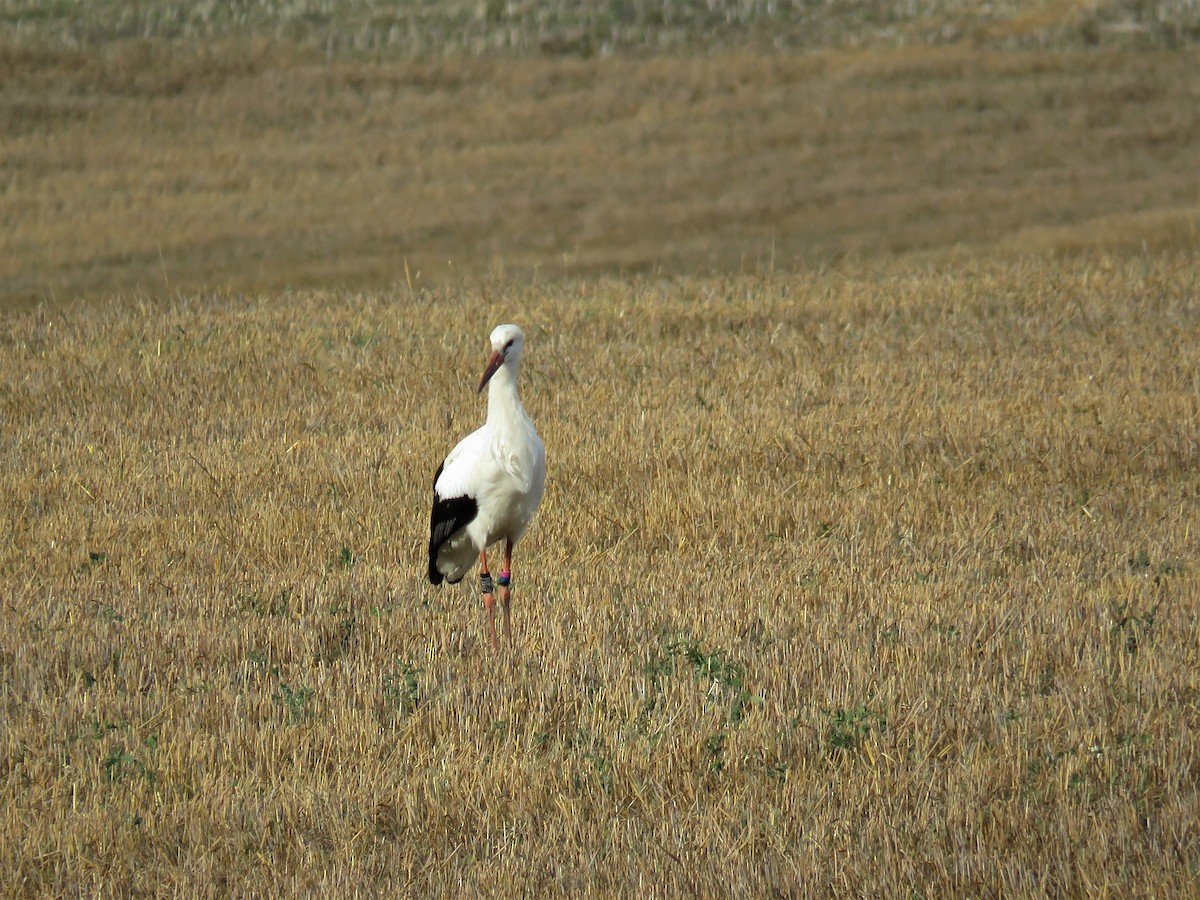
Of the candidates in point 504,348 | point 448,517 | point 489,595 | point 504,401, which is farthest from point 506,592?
point 504,348

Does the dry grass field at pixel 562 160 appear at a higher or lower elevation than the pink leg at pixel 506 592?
higher

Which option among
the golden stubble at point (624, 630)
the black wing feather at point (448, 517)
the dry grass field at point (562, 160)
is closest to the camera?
the golden stubble at point (624, 630)

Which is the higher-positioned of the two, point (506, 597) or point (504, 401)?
point (504, 401)

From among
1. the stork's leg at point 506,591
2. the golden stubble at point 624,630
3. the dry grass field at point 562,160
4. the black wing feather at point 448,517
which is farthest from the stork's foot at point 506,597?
the dry grass field at point 562,160

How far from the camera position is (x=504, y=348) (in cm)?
695

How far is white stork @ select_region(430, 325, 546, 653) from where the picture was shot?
22.6 feet

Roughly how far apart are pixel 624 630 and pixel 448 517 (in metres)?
1.29

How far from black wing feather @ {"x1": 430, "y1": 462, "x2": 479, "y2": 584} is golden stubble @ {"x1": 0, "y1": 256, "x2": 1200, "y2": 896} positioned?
0.89 ft

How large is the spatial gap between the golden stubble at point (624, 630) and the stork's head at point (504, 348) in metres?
1.15

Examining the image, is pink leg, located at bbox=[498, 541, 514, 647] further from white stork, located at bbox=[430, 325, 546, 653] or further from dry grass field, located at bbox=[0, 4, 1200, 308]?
dry grass field, located at bbox=[0, 4, 1200, 308]

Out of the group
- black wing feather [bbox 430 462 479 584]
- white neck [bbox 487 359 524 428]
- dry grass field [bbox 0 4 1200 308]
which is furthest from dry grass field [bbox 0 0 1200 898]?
dry grass field [bbox 0 4 1200 308]

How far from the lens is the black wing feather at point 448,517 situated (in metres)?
7.12

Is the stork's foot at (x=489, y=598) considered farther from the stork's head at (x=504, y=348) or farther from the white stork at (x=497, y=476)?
the stork's head at (x=504, y=348)

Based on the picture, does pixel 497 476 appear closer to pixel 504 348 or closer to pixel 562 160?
pixel 504 348
